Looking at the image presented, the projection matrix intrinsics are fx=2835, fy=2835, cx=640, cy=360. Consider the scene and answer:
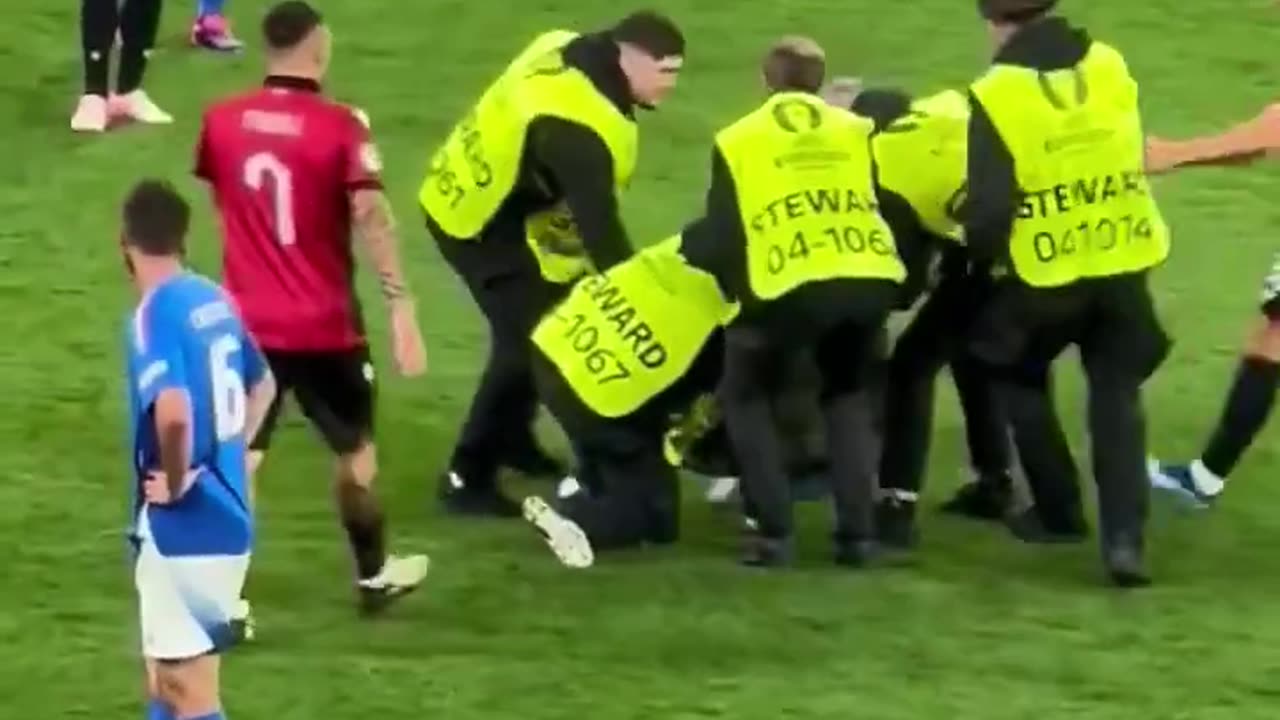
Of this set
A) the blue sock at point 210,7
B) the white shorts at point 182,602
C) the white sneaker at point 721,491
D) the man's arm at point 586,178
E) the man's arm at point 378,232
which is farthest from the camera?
the blue sock at point 210,7

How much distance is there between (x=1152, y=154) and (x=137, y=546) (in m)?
3.33

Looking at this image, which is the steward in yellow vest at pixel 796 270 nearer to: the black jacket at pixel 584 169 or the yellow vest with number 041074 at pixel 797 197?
the yellow vest with number 041074 at pixel 797 197

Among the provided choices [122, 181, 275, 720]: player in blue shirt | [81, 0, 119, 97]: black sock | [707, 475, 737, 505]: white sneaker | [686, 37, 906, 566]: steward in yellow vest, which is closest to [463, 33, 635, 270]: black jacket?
[686, 37, 906, 566]: steward in yellow vest

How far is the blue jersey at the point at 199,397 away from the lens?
5.70 metres

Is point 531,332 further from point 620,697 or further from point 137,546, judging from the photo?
point 137,546

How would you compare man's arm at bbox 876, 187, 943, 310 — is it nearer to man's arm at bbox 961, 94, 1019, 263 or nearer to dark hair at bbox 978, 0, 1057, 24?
man's arm at bbox 961, 94, 1019, 263

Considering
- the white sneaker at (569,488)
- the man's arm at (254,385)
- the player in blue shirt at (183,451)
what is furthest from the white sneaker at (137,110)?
the player in blue shirt at (183,451)

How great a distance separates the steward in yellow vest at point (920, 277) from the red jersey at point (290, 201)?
166 centimetres

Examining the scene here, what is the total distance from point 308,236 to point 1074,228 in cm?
206

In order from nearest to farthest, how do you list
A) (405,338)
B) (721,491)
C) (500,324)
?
(405,338) < (500,324) < (721,491)

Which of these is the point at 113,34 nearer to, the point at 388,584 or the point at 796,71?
the point at 796,71

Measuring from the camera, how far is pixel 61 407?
931 cm

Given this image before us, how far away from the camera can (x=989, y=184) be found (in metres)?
7.55

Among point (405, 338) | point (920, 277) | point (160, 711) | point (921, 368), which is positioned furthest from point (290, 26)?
point (921, 368)
